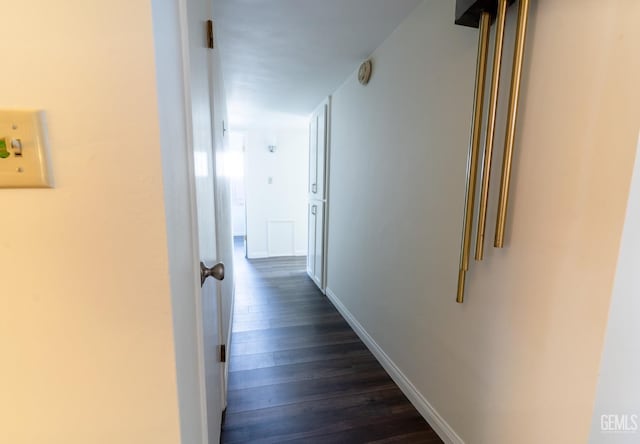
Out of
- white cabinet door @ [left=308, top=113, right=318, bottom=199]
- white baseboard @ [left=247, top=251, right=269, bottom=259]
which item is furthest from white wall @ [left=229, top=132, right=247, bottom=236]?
white cabinet door @ [left=308, top=113, right=318, bottom=199]

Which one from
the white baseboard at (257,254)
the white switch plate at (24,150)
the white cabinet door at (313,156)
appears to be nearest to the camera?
the white switch plate at (24,150)

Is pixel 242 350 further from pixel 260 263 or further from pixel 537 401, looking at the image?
pixel 260 263

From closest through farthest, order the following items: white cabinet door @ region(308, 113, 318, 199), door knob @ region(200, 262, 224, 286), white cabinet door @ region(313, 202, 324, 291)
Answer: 1. door knob @ region(200, 262, 224, 286)
2. white cabinet door @ region(313, 202, 324, 291)
3. white cabinet door @ region(308, 113, 318, 199)

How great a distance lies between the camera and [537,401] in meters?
1.00

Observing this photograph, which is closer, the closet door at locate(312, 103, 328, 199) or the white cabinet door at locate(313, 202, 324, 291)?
the closet door at locate(312, 103, 328, 199)

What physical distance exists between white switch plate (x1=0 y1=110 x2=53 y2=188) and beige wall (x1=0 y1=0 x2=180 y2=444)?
1 cm

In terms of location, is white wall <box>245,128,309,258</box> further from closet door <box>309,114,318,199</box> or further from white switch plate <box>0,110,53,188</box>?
white switch plate <box>0,110,53,188</box>

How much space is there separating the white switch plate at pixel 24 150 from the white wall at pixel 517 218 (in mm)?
1283

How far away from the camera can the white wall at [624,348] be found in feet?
2.54

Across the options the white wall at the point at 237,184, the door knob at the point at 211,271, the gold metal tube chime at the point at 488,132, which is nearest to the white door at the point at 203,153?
the door knob at the point at 211,271

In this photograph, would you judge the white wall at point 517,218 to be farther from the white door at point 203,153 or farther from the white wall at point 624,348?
the white door at point 203,153

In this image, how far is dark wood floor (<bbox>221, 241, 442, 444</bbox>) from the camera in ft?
4.96

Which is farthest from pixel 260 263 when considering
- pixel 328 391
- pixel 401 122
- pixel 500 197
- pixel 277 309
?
pixel 500 197

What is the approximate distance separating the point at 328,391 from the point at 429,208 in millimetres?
1290
